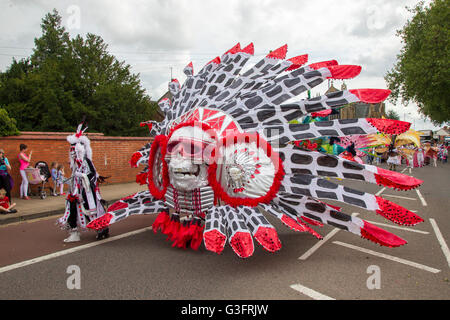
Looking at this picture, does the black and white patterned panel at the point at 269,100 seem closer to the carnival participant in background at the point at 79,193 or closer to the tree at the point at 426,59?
the carnival participant in background at the point at 79,193

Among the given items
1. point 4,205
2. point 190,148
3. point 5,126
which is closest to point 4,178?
point 4,205

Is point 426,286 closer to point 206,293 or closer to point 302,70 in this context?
point 206,293

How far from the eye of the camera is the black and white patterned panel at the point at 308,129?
3.90 meters

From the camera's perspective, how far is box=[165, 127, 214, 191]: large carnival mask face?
162 inches

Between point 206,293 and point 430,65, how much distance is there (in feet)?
82.9

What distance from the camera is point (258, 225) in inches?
156

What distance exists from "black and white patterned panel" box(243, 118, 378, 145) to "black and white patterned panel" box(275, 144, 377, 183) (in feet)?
0.54

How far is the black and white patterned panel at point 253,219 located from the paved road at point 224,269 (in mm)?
486

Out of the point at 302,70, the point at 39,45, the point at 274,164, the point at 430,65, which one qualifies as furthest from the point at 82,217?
the point at 39,45

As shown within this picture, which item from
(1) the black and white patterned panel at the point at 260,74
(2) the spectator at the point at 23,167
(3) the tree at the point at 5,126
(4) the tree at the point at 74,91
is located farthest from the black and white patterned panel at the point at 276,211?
(4) the tree at the point at 74,91

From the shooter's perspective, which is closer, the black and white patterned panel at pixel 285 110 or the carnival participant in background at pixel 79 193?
the black and white patterned panel at pixel 285 110

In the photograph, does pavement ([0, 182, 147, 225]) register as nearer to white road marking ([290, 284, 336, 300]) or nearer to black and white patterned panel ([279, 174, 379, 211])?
black and white patterned panel ([279, 174, 379, 211])

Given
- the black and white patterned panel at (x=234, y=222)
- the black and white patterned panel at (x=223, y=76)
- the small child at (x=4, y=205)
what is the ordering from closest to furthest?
the black and white patterned panel at (x=234, y=222) → the black and white patterned panel at (x=223, y=76) → the small child at (x=4, y=205)

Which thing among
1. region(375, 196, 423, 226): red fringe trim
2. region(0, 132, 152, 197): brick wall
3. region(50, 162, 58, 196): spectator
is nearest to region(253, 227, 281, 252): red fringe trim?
region(375, 196, 423, 226): red fringe trim
